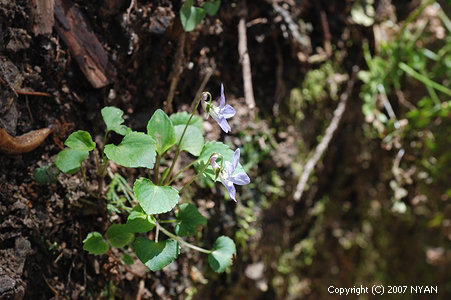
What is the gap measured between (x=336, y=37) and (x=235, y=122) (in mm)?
770

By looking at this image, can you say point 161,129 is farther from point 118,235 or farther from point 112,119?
point 118,235

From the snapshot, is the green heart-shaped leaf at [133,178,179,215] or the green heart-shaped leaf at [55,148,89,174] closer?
the green heart-shaped leaf at [133,178,179,215]

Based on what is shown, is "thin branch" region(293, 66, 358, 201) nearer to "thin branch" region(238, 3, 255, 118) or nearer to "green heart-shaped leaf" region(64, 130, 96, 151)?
"thin branch" region(238, 3, 255, 118)

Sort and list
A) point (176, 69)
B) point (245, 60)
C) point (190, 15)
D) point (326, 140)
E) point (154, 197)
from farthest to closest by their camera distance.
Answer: point (326, 140) → point (245, 60) → point (176, 69) → point (190, 15) → point (154, 197)

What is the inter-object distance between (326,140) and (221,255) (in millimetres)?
1021

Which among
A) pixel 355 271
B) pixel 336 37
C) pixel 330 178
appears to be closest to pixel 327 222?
pixel 330 178

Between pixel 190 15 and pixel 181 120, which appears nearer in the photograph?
pixel 181 120

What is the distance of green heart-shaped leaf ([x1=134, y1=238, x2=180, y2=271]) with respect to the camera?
3.19 feet

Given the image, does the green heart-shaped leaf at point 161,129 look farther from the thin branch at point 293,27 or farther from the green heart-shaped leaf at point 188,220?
the thin branch at point 293,27

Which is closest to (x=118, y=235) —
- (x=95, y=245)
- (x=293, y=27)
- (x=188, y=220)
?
(x=95, y=245)

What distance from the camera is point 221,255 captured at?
1.14m

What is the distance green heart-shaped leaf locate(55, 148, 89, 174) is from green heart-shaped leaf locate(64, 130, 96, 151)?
4 centimetres

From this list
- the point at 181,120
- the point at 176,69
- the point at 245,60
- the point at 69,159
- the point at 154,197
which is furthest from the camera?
the point at 245,60

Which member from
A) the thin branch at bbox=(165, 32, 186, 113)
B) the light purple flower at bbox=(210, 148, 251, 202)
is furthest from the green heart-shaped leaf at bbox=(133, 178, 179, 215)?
the thin branch at bbox=(165, 32, 186, 113)
